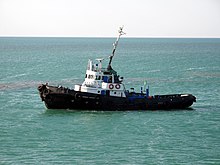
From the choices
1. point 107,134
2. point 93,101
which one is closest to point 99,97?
point 93,101

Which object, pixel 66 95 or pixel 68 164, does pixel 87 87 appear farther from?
pixel 68 164

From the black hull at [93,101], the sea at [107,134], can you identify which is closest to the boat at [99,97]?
the black hull at [93,101]

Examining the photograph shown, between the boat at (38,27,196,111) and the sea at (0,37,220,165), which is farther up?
the boat at (38,27,196,111)

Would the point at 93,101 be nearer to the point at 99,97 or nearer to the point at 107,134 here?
the point at 99,97

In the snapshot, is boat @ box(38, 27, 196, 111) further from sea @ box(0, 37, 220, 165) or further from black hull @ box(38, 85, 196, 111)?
sea @ box(0, 37, 220, 165)

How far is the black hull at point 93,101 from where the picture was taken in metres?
67.8

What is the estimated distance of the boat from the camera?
6788cm

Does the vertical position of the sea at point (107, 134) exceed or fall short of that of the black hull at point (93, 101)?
it falls short

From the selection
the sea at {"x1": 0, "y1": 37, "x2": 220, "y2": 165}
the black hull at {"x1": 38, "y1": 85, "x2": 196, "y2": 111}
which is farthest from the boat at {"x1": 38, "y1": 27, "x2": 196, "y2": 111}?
the sea at {"x1": 0, "y1": 37, "x2": 220, "y2": 165}

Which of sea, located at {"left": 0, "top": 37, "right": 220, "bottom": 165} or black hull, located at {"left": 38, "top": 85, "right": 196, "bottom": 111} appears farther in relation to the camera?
black hull, located at {"left": 38, "top": 85, "right": 196, "bottom": 111}

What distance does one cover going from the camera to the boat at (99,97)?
223 feet

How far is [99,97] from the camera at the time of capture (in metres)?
68.1

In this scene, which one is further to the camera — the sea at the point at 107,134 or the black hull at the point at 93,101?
the black hull at the point at 93,101

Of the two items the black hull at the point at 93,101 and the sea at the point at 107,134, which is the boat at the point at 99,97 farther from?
the sea at the point at 107,134
